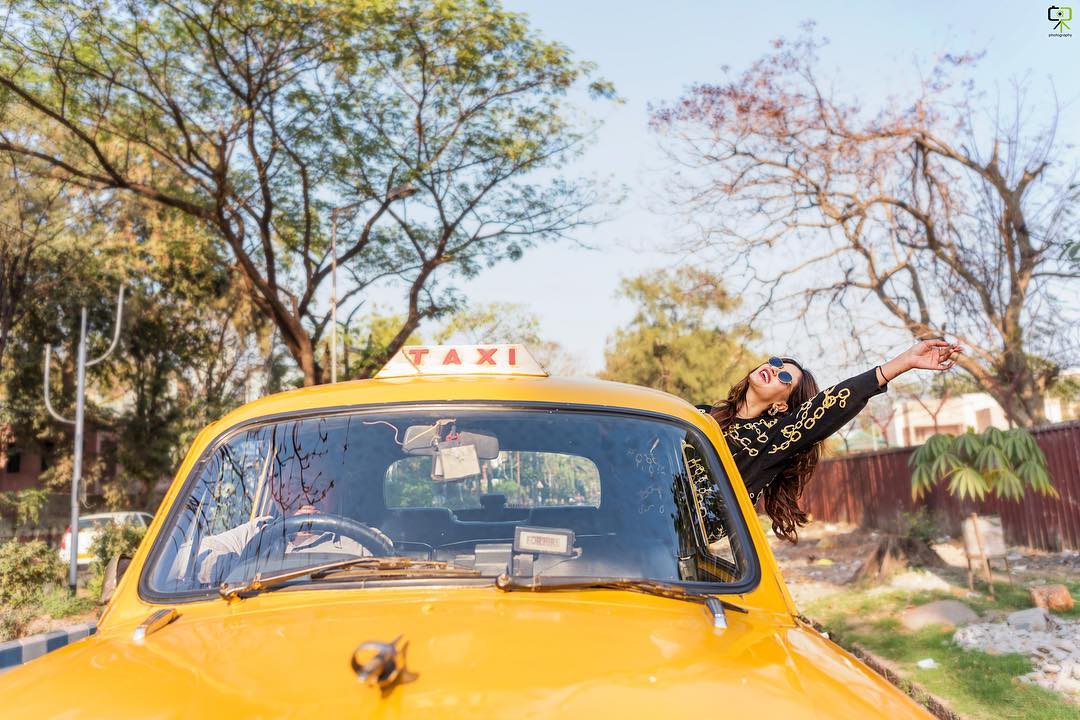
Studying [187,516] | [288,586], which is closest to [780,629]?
[288,586]

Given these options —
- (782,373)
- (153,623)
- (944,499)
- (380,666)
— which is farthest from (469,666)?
(944,499)

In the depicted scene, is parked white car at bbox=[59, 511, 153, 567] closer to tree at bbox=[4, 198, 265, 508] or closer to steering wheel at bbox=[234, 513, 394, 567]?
tree at bbox=[4, 198, 265, 508]

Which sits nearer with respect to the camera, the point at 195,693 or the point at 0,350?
the point at 195,693

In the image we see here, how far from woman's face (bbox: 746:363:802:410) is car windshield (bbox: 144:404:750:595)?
152cm

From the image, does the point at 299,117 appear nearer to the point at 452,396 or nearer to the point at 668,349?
the point at 452,396

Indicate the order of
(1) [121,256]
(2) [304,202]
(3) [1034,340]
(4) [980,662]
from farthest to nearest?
(1) [121,256] < (2) [304,202] < (3) [1034,340] < (4) [980,662]

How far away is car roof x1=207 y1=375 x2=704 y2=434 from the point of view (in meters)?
2.79

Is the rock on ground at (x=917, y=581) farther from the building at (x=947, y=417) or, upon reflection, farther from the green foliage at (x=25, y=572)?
the building at (x=947, y=417)

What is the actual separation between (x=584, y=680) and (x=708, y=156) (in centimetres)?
1407

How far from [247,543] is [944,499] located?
16.4 meters

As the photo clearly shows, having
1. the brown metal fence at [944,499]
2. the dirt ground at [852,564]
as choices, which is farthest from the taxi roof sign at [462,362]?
the dirt ground at [852,564]

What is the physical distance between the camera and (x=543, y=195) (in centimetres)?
1859

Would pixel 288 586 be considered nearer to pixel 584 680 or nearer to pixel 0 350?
pixel 584 680

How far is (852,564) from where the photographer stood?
49.8 feet
